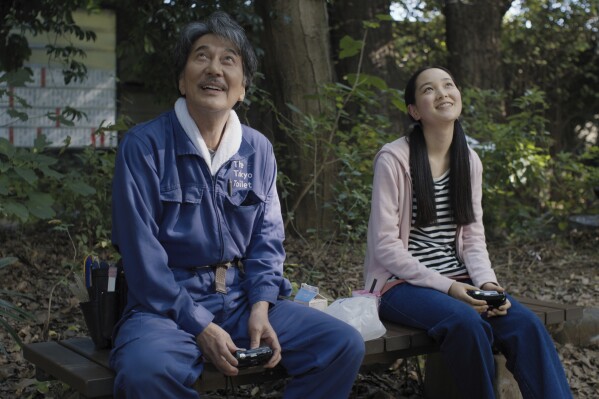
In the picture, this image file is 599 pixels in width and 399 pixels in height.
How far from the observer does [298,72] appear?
7.58 metres

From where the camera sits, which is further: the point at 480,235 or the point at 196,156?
the point at 480,235

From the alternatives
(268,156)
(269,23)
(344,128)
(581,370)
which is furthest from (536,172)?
(268,156)

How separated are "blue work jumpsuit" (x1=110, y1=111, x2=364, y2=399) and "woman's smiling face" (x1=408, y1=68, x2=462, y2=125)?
1001 mm

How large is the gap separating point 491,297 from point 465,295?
0.11 metres

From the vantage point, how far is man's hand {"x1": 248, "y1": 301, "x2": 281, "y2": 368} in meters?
3.12

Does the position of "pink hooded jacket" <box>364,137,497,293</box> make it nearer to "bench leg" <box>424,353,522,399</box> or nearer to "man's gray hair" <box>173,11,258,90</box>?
"bench leg" <box>424,353,522,399</box>

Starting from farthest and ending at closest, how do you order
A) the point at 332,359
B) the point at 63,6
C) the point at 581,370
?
the point at 63,6
the point at 581,370
the point at 332,359

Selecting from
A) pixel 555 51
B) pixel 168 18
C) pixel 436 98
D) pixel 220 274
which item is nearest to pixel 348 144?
pixel 168 18

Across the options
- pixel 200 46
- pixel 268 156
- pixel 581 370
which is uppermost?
pixel 200 46

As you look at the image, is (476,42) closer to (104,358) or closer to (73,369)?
(104,358)

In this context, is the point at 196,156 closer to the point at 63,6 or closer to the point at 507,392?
the point at 507,392

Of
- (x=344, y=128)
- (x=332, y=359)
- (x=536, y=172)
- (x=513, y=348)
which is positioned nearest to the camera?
(x=332, y=359)

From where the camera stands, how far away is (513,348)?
3.65 meters

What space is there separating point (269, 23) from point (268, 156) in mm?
4185
